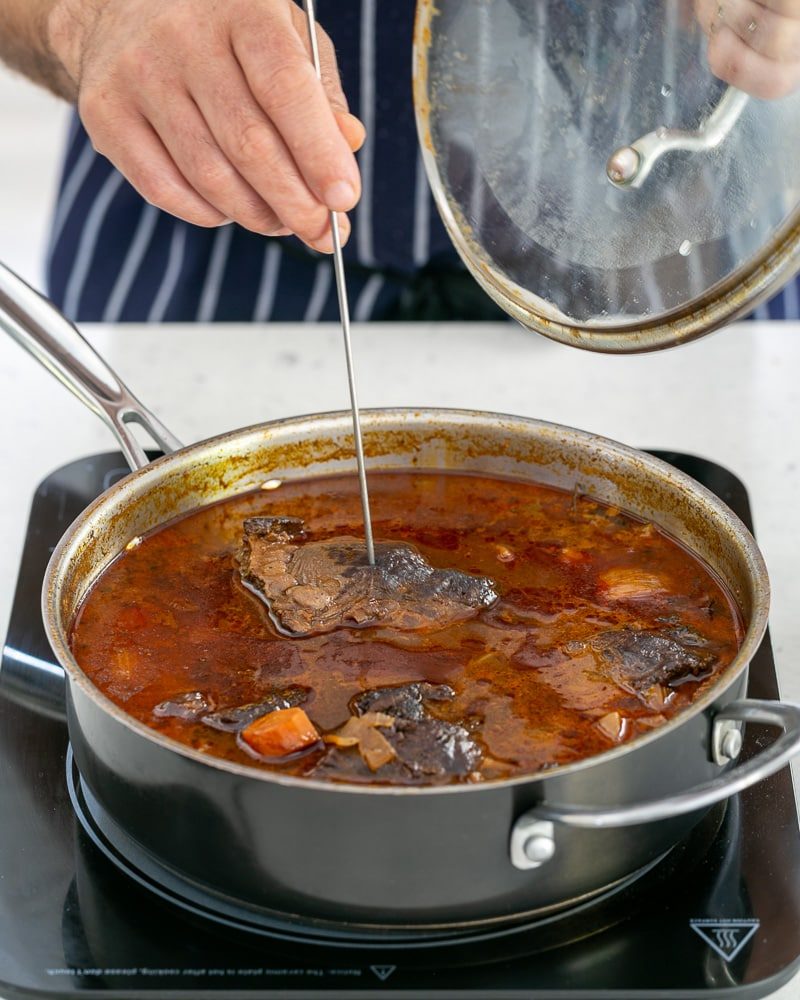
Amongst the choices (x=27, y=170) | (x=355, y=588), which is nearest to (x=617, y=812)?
(x=355, y=588)

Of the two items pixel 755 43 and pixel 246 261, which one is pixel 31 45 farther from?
pixel 755 43

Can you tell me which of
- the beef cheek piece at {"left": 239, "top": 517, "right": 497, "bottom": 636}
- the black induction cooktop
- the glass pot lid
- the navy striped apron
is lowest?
the black induction cooktop

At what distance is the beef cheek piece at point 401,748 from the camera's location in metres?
1.26

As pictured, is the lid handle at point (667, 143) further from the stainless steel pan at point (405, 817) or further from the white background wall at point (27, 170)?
the white background wall at point (27, 170)

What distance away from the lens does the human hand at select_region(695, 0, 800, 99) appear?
124 centimetres

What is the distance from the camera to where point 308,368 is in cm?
241

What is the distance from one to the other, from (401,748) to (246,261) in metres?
1.64

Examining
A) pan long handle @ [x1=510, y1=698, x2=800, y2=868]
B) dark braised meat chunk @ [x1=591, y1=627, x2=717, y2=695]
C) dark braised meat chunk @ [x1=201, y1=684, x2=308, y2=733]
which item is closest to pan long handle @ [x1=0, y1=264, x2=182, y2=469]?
dark braised meat chunk @ [x1=201, y1=684, x2=308, y2=733]

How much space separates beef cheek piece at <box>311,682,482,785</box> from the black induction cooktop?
155 millimetres

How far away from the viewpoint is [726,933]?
4.11 feet

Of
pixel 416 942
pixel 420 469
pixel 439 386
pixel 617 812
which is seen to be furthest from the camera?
pixel 439 386

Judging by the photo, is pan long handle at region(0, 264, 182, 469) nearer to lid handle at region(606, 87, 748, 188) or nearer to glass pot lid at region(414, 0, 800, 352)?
glass pot lid at region(414, 0, 800, 352)

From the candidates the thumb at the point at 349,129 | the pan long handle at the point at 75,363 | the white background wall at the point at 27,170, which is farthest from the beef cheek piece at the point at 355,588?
the white background wall at the point at 27,170

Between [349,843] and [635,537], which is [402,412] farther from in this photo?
[349,843]
